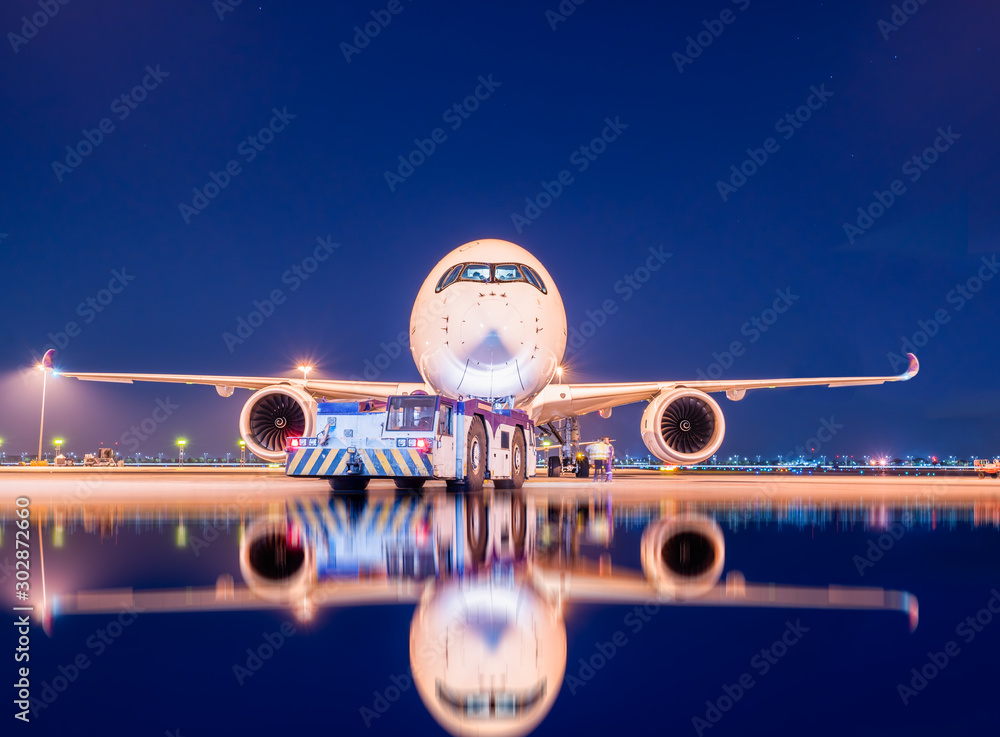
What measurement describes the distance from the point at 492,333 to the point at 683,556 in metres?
9.49

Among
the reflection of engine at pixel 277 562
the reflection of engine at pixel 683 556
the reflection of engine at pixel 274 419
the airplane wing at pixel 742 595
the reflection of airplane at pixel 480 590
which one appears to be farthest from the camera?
the reflection of engine at pixel 274 419

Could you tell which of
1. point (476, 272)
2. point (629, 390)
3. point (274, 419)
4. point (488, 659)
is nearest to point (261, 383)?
point (274, 419)

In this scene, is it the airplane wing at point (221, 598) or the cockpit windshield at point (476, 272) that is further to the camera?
Answer: the cockpit windshield at point (476, 272)

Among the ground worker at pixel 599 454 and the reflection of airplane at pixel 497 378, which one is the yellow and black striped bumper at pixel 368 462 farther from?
the ground worker at pixel 599 454

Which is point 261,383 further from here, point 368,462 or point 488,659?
point 488,659

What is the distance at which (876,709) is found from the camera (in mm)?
2176

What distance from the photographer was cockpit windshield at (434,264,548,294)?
49.8ft

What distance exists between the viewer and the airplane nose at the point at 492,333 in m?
14.2

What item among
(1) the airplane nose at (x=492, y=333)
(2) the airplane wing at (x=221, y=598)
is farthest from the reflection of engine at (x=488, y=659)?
(1) the airplane nose at (x=492, y=333)

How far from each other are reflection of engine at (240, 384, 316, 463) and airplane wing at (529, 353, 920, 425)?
5158 mm

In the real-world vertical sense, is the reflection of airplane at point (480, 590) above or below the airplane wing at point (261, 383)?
below

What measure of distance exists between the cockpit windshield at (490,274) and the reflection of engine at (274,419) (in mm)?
3980

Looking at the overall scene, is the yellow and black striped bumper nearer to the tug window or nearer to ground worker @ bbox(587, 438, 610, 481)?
the tug window

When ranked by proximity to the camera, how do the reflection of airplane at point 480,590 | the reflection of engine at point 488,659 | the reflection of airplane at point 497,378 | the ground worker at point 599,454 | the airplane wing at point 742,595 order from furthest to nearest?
1. the ground worker at point 599,454
2. the reflection of airplane at point 497,378
3. the airplane wing at point 742,595
4. the reflection of airplane at point 480,590
5. the reflection of engine at point 488,659
